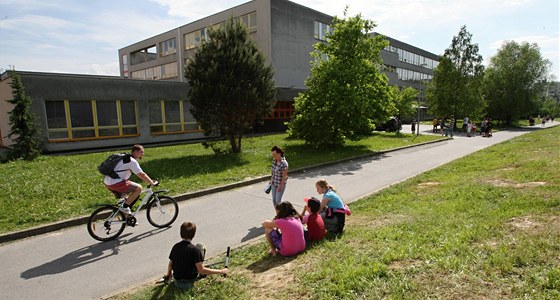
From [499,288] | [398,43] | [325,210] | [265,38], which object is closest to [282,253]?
[325,210]

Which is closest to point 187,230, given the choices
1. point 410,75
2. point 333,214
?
point 333,214

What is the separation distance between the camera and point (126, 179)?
650 cm

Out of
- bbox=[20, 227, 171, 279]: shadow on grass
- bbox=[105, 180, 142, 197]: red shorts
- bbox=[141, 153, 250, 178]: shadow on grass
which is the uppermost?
bbox=[105, 180, 142, 197]: red shorts

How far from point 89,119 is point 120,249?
16.1m

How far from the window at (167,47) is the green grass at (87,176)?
32.8 m

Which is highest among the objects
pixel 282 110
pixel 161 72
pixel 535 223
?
pixel 161 72

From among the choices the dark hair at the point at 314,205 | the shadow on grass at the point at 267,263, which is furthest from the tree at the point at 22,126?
the dark hair at the point at 314,205

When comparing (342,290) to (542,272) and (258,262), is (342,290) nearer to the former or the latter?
(258,262)

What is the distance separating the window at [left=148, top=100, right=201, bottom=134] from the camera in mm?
21812

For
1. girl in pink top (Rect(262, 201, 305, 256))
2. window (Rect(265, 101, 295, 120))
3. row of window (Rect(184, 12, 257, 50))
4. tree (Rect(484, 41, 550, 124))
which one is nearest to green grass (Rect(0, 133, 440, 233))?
girl in pink top (Rect(262, 201, 305, 256))

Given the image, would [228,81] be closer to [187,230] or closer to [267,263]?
[267,263]

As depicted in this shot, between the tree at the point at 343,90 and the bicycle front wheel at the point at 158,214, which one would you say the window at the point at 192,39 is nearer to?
the tree at the point at 343,90

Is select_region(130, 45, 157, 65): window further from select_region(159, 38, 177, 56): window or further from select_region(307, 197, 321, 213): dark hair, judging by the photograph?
select_region(307, 197, 321, 213): dark hair

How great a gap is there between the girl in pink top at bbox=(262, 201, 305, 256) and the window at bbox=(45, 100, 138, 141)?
18.0 meters
